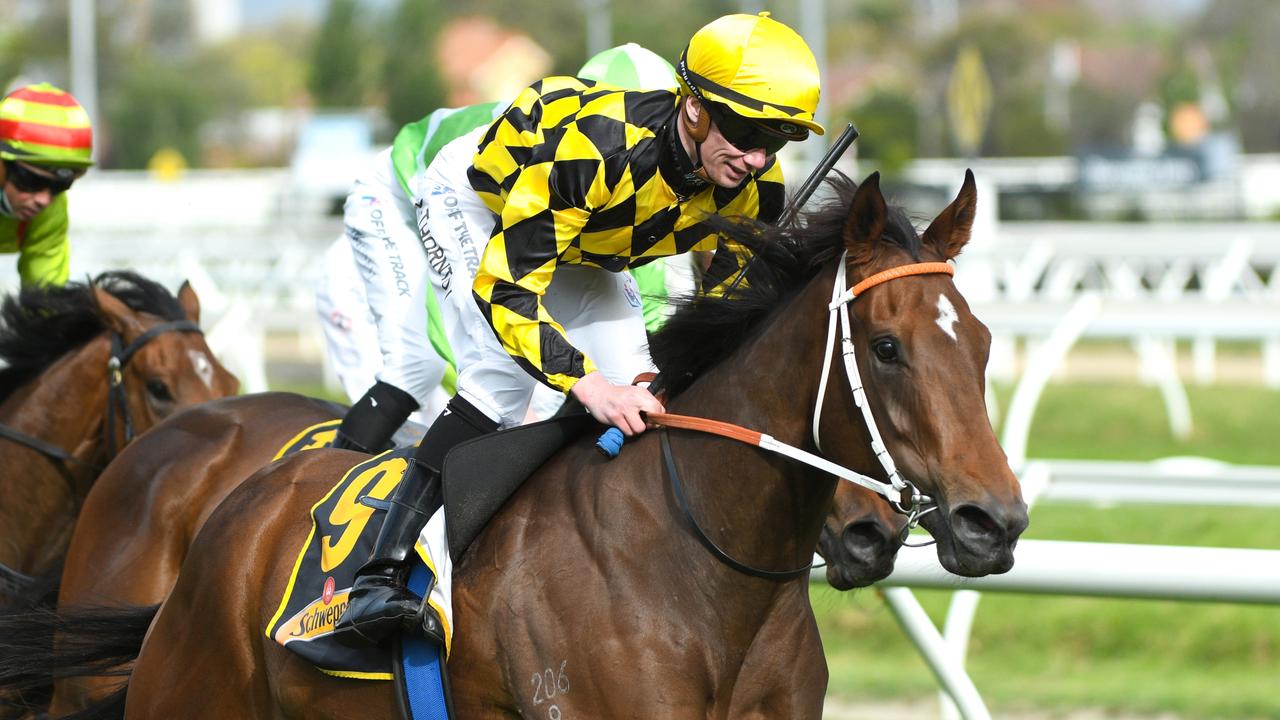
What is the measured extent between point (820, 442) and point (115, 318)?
2.96 metres

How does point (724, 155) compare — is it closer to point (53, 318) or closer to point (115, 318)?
point (115, 318)

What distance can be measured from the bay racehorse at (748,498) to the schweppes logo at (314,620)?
0.29 feet

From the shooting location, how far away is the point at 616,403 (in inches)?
125

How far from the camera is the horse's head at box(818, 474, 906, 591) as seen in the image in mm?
3268

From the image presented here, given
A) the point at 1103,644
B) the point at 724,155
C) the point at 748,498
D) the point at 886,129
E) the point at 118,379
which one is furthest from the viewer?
the point at 886,129

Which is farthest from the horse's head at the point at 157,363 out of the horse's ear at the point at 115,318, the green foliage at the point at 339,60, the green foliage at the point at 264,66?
the green foliage at the point at 264,66

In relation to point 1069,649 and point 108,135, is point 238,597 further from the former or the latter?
point 108,135

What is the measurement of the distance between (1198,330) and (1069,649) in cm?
193

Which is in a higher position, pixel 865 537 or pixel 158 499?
pixel 865 537

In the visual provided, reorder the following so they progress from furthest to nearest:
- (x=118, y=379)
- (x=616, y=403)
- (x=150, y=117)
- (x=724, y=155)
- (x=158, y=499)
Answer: (x=150, y=117) → (x=118, y=379) → (x=158, y=499) → (x=724, y=155) → (x=616, y=403)

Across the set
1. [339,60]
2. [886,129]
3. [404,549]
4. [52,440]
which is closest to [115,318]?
[52,440]

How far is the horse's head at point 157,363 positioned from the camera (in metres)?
5.09

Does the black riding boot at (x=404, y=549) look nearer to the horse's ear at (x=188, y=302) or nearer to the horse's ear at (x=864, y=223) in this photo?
the horse's ear at (x=864, y=223)

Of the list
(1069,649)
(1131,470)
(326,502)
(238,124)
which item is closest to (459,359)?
(326,502)
